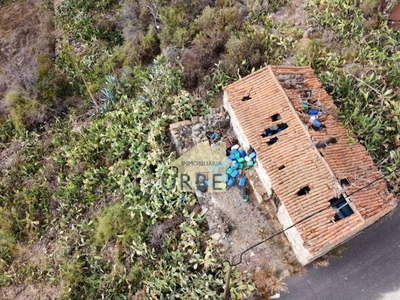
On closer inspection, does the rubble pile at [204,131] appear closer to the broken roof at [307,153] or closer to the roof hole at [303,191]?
the broken roof at [307,153]

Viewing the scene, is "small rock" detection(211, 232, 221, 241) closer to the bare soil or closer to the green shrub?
the bare soil

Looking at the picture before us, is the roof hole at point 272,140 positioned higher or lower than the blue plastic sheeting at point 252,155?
higher

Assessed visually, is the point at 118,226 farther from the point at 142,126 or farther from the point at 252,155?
the point at 252,155

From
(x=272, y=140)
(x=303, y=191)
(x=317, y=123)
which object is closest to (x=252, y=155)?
(x=272, y=140)

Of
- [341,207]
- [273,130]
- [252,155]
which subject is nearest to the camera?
[341,207]

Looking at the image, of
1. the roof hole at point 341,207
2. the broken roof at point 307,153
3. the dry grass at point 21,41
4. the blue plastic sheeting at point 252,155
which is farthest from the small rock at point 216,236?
the dry grass at point 21,41

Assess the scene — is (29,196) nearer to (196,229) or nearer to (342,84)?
(196,229)

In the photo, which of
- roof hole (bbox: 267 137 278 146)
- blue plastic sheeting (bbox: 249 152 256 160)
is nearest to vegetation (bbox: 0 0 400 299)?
blue plastic sheeting (bbox: 249 152 256 160)
